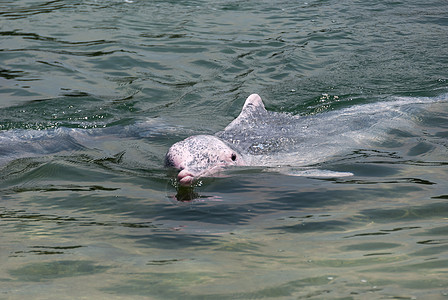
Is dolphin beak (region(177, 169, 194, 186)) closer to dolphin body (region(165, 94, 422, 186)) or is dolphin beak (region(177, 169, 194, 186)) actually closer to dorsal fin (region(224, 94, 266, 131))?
dolphin body (region(165, 94, 422, 186))

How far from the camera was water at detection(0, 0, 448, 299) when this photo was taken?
3061 mm

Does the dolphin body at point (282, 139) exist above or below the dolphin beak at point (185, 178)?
below

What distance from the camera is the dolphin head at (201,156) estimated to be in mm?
6172

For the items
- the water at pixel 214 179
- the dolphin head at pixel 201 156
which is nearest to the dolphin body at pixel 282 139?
the dolphin head at pixel 201 156

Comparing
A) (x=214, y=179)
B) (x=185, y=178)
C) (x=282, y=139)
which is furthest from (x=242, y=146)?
(x=185, y=178)

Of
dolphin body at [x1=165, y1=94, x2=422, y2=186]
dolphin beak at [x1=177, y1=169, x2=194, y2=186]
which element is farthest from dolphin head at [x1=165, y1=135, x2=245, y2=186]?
dolphin beak at [x1=177, y1=169, x2=194, y2=186]

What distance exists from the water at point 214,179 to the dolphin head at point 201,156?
0.74ft

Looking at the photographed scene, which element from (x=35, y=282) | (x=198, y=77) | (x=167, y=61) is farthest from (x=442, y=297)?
(x=167, y=61)

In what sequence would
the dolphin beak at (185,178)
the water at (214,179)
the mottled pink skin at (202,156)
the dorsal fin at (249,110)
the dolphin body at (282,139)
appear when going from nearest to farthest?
1. the water at (214,179)
2. the dolphin beak at (185,178)
3. the mottled pink skin at (202,156)
4. the dolphin body at (282,139)
5. the dorsal fin at (249,110)

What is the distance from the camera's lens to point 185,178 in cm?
561

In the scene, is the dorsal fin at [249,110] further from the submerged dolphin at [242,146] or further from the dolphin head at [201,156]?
the dolphin head at [201,156]

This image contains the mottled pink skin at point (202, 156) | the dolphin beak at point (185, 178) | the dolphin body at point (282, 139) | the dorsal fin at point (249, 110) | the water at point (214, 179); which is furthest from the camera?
the dorsal fin at point (249, 110)

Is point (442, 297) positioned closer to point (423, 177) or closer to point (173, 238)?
point (173, 238)

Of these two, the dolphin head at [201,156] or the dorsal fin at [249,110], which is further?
the dorsal fin at [249,110]
